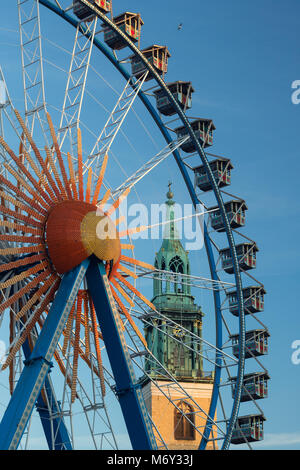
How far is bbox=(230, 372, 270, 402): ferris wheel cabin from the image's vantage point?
34.3 m

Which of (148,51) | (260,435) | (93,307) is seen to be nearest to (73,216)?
(93,307)

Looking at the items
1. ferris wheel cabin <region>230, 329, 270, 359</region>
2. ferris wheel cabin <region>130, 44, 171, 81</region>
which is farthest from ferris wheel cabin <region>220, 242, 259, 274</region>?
ferris wheel cabin <region>130, 44, 171, 81</region>

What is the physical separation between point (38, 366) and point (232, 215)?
1496cm

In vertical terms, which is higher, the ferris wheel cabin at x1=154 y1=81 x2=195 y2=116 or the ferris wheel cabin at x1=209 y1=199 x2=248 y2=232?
the ferris wheel cabin at x1=154 y1=81 x2=195 y2=116

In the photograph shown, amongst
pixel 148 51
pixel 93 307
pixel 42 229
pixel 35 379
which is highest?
pixel 148 51

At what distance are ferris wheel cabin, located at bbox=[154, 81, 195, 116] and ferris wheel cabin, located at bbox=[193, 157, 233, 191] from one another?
258cm

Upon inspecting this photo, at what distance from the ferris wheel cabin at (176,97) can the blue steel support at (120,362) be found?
10275 millimetres

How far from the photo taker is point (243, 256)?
35.7 metres

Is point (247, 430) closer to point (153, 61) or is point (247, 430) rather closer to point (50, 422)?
point (50, 422)

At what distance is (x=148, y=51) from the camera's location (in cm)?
3319

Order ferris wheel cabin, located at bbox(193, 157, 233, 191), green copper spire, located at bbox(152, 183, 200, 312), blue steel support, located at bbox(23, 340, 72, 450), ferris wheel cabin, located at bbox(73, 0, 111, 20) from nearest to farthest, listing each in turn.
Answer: blue steel support, located at bbox(23, 340, 72, 450) → ferris wheel cabin, located at bbox(73, 0, 111, 20) → ferris wheel cabin, located at bbox(193, 157, 233, 191) → green copper spire, located at bbox(152, 183, 200, 312)

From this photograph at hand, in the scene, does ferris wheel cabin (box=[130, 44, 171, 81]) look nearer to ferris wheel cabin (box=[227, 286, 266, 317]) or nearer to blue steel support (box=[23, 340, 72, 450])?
ferris wheel cabin (box=[227, 286, 266, 317])

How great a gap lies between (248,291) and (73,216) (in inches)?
498
